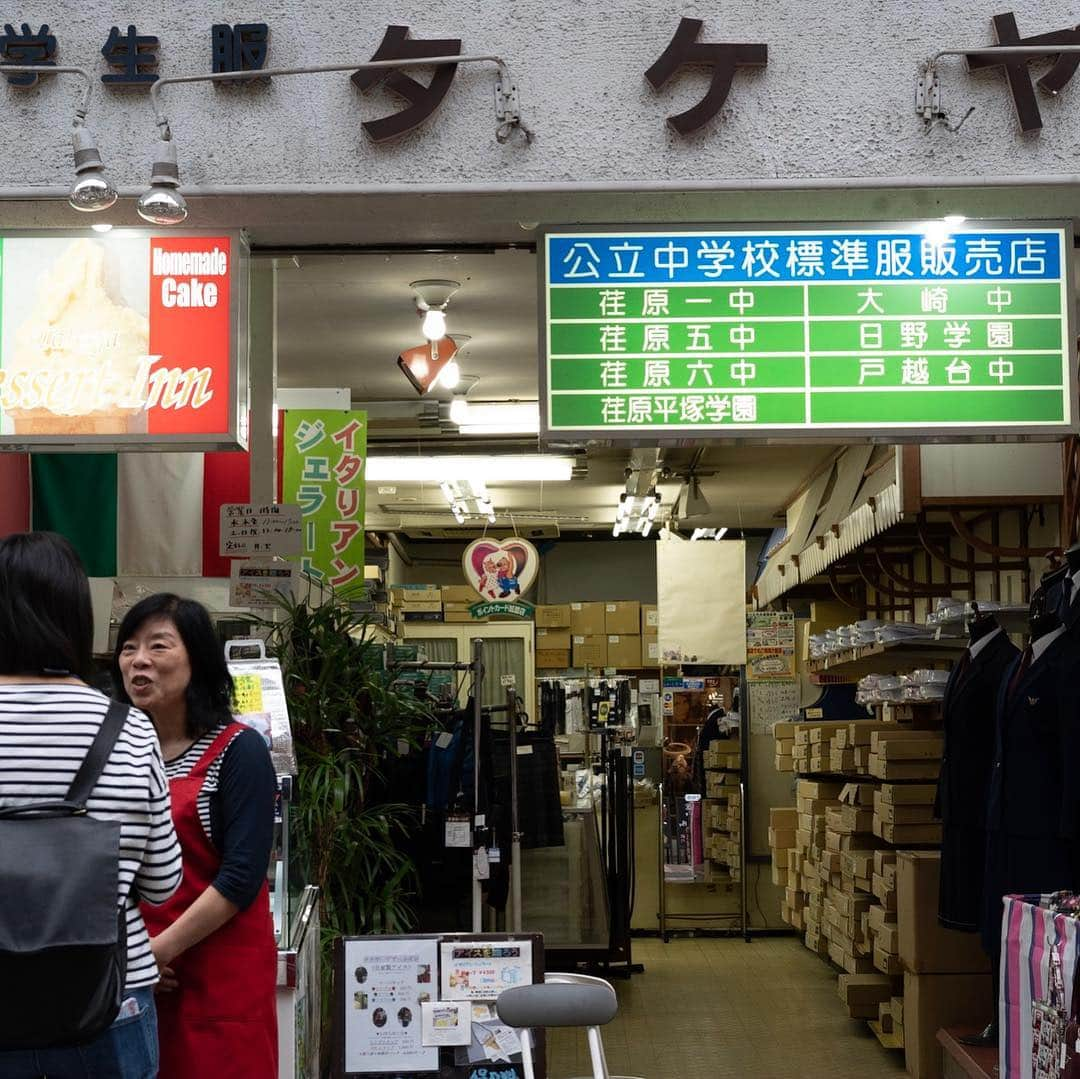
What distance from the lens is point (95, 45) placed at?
4059mm

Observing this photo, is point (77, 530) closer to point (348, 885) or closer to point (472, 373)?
point (348, 885)

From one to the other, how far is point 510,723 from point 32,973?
19.8 feet

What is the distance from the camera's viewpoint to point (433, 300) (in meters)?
6.97

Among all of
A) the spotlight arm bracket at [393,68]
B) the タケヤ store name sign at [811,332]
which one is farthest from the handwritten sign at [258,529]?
the spotlight arm bracket at [393,68]

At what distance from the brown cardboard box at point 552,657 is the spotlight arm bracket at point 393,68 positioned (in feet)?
35.4

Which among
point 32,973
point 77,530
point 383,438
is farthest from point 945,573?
point 32,973

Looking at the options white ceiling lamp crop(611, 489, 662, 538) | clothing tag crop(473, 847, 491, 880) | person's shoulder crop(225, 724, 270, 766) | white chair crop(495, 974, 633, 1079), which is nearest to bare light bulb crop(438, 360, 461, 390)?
clothing tag crop(473, 847, 491, 880)

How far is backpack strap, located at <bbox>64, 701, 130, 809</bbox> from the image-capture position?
2.33 meters

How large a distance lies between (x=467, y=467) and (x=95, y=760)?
827 cm

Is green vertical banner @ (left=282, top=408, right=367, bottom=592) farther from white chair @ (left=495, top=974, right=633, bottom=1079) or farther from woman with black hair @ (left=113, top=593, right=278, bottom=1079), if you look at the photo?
white chair @ (left=495, top=974, right=633, bottom=1079)

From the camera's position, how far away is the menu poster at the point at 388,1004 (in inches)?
173

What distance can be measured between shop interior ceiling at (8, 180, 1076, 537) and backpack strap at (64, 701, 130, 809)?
6.58 feet

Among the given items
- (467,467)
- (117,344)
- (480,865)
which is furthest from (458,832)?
(117,344)

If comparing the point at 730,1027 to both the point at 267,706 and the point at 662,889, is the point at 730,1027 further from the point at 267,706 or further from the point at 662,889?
the point at 267,706
